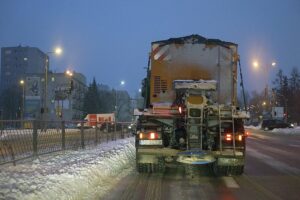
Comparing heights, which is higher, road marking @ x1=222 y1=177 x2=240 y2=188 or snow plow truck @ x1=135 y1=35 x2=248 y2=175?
snow plow truck @ x1=135 y1=35 x2=248 y2=175

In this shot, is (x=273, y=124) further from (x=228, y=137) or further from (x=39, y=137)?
(x=228, y=137)

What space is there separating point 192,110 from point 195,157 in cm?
118

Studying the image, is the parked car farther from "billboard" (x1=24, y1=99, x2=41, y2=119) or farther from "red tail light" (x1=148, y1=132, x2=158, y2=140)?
"red tail light" (x1=148, y1=132, x2=158, y2=140)

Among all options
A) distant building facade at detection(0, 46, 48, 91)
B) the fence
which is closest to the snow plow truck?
the fence

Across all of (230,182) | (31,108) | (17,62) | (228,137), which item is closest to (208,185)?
(230,182)

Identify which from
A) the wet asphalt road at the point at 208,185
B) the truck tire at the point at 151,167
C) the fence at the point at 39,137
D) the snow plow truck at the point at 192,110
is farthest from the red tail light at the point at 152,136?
the fence at the point at 39,137

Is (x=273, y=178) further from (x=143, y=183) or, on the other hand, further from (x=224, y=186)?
(x=143, y=183)

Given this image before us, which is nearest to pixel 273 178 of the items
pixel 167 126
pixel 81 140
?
pixel 167 126

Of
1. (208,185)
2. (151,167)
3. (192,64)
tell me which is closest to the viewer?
(208,185)

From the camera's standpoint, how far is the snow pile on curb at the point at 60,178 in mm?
8773

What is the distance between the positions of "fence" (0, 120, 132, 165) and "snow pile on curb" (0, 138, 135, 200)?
1.12 feet

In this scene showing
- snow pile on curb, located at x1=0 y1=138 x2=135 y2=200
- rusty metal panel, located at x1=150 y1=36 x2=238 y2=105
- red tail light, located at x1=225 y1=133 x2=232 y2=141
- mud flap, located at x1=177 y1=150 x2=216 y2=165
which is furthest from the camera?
rusty metal panel, located at x1=150 y1=36 x2=238 y2=105

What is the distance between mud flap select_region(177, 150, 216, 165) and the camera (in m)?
12.7

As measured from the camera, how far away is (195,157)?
1273 centimetres
